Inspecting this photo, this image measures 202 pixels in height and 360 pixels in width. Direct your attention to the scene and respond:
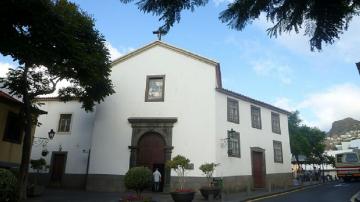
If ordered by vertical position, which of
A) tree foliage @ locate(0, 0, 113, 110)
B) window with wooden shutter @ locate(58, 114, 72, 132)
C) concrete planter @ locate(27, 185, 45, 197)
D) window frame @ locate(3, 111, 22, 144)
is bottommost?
concrete planter @ locate(27, 185, 45, 197)

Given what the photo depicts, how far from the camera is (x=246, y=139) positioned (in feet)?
77.0

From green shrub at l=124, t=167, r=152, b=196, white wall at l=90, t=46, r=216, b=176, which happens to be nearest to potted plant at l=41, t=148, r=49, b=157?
white wall at l=90, t=46, r=216, b=176

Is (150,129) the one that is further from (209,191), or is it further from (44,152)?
(44,152)

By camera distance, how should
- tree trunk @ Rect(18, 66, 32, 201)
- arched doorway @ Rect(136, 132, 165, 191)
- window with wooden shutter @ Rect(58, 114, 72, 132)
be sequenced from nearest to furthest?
tree trunk @ Rect(18, 66, 32, 201)
arched doorway @ Rect(136, 132, 165, 191)
window with wooden shutter @ Rect(58, 114, 72, 132)

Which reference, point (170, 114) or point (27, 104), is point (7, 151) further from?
point (170, 114)

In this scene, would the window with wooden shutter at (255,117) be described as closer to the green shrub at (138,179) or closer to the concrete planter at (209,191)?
the concrete planter at (209,191)

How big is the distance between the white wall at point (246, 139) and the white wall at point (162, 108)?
0.84 m

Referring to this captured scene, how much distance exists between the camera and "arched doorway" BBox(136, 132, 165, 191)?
21375 mm

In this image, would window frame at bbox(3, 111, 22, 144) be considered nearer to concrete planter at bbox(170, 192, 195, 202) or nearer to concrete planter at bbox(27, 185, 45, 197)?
concrete planter at bbox(27, 185, 45, 197)

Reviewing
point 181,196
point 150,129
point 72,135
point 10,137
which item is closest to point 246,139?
point 150,129

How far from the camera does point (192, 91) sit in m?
22.0

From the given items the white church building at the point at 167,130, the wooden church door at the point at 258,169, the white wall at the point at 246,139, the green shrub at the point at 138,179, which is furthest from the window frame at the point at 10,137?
the wooden church door at the point at 258,169

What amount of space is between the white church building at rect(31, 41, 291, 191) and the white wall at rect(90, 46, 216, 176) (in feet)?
0.21

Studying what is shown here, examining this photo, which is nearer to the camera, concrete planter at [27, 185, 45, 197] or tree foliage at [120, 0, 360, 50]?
tree foliage at [120, 0, 360, 50]
